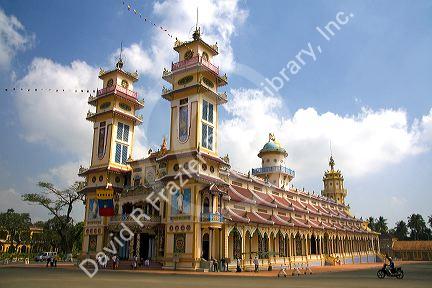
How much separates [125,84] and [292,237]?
101 ft

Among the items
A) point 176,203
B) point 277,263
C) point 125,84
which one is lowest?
point 277,263

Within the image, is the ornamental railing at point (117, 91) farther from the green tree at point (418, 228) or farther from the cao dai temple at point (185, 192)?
the green tree at point (418, 228)

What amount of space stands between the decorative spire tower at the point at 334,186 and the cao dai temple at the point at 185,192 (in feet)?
115

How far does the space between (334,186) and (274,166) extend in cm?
3066

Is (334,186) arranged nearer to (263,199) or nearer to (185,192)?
(263,199)

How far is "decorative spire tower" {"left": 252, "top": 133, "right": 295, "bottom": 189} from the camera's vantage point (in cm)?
6756

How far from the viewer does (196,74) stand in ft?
139

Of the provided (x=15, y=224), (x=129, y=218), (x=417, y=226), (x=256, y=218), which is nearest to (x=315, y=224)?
(x=256, y=218)

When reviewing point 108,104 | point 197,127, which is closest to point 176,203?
point 197,127

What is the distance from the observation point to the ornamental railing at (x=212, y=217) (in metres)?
37.6

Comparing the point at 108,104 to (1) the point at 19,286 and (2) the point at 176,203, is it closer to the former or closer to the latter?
(2) the point at 176,203

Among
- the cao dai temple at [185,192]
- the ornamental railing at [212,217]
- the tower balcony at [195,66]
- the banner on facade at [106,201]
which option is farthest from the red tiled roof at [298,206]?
the banner on facade at [106,201]

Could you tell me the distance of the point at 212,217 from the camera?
3766 cm

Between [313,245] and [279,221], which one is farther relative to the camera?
[313,245]
